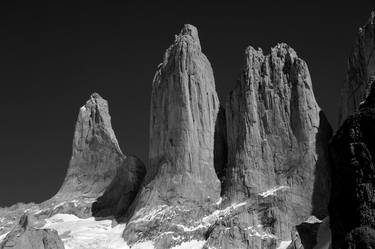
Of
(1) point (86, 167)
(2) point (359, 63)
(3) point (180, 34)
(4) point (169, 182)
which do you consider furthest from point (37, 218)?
(2) point (359, 63)

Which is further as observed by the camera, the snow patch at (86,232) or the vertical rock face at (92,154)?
the vertical rock face at (92,154)

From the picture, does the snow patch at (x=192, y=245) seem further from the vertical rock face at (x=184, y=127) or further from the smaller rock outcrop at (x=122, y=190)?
the smaller rock outcrop at (x=122, y=190)

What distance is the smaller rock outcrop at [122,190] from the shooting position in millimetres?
136875

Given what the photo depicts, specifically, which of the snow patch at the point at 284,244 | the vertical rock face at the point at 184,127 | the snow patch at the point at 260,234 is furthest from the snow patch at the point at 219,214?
the snow patch at the point at 284,244

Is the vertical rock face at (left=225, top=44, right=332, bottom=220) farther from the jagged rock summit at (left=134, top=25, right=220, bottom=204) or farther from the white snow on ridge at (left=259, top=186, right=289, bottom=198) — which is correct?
the jagged rock summit at (left=134, top=25, right=220, bottom=204)

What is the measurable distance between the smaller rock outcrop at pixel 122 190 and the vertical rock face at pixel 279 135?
20.6 metres

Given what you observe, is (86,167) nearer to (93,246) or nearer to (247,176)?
(93,246)

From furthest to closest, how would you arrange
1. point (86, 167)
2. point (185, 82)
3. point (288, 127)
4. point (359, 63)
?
point (86, 167) → point (185, 82) → point (288, 127) → point (359, 63)

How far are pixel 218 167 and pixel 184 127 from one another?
898 cm

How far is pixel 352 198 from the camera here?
94.9ft

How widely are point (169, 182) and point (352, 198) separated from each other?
9564cm

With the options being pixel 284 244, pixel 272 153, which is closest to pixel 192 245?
pixel 284 244

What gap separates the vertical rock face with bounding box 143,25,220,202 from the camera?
124 metres

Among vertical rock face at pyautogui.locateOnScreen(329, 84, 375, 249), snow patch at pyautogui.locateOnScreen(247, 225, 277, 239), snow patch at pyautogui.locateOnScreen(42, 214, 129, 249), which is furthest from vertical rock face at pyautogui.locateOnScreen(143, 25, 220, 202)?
vertical rock face at pyautogui.locateOnScreen(329, 84, 375, 249)
